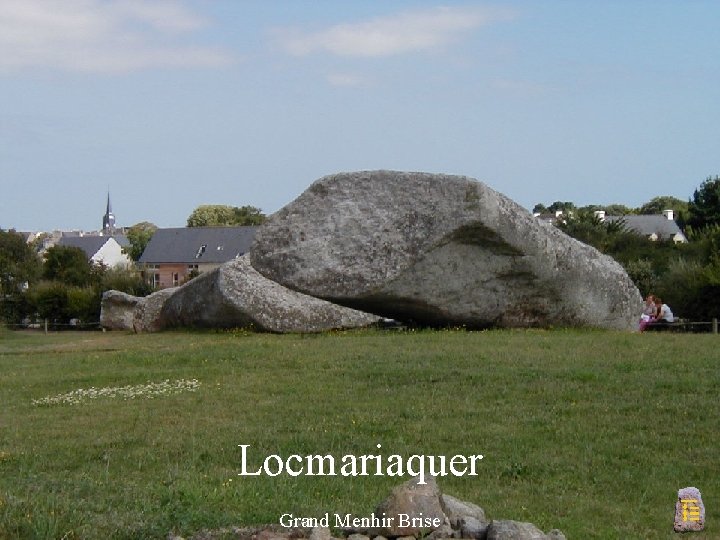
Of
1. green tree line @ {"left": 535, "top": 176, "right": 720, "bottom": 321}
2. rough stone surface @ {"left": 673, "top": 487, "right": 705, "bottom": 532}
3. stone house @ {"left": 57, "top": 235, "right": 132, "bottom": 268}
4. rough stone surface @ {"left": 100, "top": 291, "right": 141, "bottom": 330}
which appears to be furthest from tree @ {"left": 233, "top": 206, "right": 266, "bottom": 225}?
rough stone surface @ {"left": 673, "top": 487, "right": 705, "bottom": 532}

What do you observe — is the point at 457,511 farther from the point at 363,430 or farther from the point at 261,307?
the point at 261,307

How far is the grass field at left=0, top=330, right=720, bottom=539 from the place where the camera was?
7500mm

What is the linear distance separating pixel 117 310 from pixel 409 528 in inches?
1196

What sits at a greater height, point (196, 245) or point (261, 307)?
point (196, 245)

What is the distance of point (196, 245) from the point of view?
90.8 metres

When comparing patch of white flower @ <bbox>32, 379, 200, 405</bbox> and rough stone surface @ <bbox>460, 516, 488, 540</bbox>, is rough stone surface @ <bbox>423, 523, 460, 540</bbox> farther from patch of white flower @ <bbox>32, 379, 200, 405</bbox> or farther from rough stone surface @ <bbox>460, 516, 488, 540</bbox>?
patch of white flower @ <bbox>32, 379, 200, 405</bbox>

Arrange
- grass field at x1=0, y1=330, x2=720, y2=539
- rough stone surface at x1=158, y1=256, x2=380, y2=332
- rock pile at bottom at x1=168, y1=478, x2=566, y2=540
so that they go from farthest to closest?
rough stone surface at x1=158, y1=256, x2=380, y2=332 < grass field at x1=0, y1=330, x2=720, y2=539 < rock pile at bottom at x1=168, y1=478, x2=566, y2=540

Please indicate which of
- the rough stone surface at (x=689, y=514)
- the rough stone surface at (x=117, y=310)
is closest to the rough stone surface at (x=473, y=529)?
the rough stone surface at (x=689, y=514)

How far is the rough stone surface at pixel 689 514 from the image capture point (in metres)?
7.39

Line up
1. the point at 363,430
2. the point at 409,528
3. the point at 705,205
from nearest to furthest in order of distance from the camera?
the point at 409,528 → the point at 363,430 → the point at 705,205

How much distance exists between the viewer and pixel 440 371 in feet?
44.9

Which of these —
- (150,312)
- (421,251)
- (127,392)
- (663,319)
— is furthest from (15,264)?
(127,392)

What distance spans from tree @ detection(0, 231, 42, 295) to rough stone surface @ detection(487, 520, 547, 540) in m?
52.4

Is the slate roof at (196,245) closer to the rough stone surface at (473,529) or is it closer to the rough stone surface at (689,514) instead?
the rough stone surface at (689,514)
